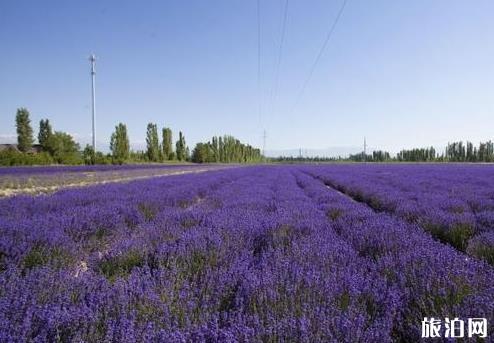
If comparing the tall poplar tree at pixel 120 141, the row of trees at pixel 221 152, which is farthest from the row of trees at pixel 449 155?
the tall poplar tree at pixel 120 141

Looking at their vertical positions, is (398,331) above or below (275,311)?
below

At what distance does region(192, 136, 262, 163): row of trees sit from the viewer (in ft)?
264

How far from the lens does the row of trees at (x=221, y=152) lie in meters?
80.4

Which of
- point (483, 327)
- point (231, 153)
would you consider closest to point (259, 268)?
point (483, 327)

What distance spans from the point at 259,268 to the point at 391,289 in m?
0.88

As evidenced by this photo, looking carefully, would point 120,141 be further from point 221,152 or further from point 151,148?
point 221,152

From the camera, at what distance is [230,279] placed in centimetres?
251

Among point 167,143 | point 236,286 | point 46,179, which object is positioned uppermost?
point 167,143

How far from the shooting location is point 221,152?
91812 mm

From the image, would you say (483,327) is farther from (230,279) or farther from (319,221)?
(319,221)

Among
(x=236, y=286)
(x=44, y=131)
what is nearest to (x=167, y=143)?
(x=44, y=131)

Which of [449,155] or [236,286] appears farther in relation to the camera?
[449,155]

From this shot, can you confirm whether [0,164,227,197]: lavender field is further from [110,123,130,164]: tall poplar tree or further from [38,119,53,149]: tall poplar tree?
[110,123,130,164]: tall poplar tree

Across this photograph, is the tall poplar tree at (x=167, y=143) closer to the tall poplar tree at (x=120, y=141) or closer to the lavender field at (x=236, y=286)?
the tall poplar tree at (x=120, y=141)
